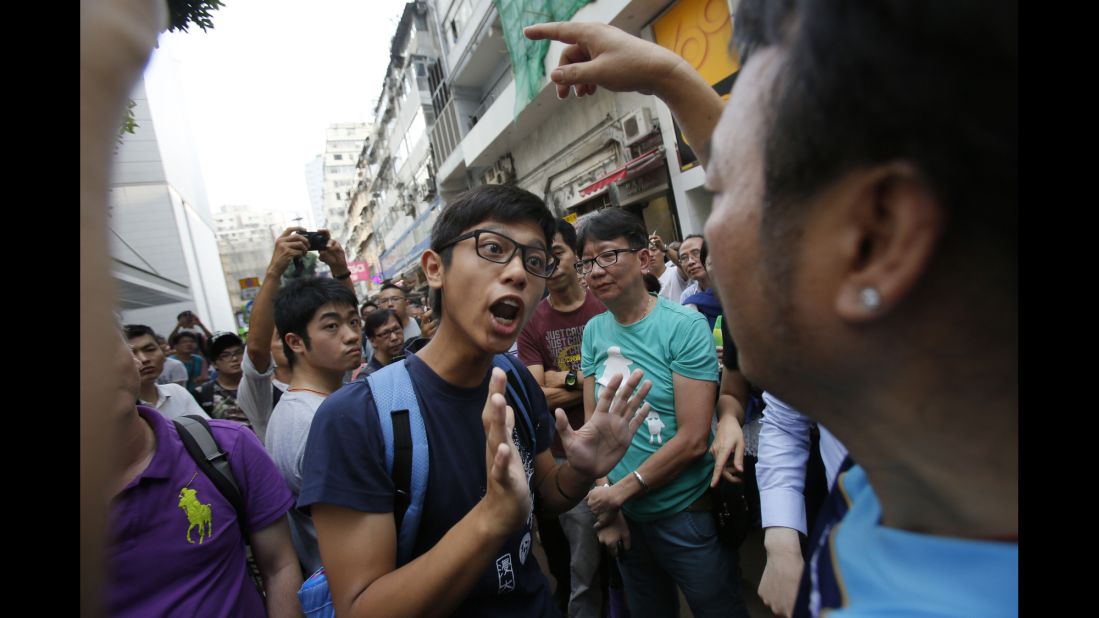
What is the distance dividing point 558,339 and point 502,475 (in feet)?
7.04

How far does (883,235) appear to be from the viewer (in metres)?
0.50

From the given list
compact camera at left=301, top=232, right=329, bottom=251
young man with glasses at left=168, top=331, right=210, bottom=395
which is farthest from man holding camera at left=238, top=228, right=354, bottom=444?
young man with glasses at left=168, top=331, right=210, bottom=395

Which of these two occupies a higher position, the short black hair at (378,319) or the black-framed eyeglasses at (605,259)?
the black-framed eyeglasses at (605,259)

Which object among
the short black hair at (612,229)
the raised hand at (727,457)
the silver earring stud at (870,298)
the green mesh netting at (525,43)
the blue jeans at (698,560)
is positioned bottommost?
the blue jeans at (698,560)

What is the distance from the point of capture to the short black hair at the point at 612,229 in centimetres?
273

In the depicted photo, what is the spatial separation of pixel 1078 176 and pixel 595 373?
2296mm

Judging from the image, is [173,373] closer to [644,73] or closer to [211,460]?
[211,460]

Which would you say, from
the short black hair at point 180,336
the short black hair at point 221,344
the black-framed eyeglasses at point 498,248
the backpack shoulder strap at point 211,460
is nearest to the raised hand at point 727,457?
the black-framed eyeglasses at point 498,248

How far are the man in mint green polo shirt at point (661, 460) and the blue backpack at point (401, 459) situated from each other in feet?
3.80

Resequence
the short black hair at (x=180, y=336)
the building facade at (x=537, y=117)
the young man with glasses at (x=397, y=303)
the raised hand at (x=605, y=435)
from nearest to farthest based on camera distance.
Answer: the raised hand at (x=605, y=435), the young man with glasses at (x=397, y=303), the short black hair at (x=180, y=336), the building facade at (x=537, y=117)

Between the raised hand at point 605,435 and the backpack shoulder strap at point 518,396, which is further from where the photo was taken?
the backpack shoulder strap at point 518,396

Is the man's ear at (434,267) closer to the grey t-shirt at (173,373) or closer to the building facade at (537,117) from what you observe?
the building facade at (537,117)
